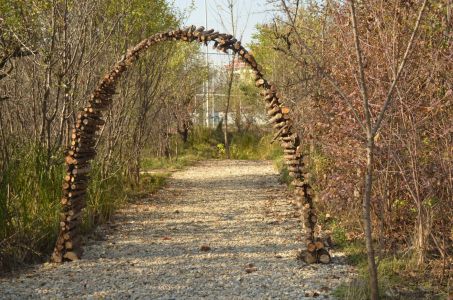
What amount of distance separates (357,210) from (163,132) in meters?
11.4

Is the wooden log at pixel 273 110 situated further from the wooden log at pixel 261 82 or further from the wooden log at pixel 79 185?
the wooden log at pixel 79 185

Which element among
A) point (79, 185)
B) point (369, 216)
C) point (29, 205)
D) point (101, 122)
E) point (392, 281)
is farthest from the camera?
point (29, 205)

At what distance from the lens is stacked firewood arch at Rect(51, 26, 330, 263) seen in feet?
17.2

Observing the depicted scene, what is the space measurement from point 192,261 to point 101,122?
1705 mm

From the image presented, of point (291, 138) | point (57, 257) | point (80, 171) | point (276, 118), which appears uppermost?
point (276, 118)

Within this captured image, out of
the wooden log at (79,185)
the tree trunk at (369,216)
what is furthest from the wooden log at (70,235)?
the tree trunk at (369,216)

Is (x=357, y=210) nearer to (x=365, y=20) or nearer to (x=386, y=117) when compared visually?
(x=386, y=117)

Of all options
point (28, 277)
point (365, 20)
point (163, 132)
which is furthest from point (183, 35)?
point (163, 132)

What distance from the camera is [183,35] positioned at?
539 centimetres

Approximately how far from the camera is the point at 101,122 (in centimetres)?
576

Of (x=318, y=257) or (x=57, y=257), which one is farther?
(x=57, y=257)

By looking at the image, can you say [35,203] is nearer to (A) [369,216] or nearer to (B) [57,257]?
(B) [57,257]

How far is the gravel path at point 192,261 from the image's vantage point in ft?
15.2

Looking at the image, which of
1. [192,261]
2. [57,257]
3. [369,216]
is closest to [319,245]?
[192,261]
